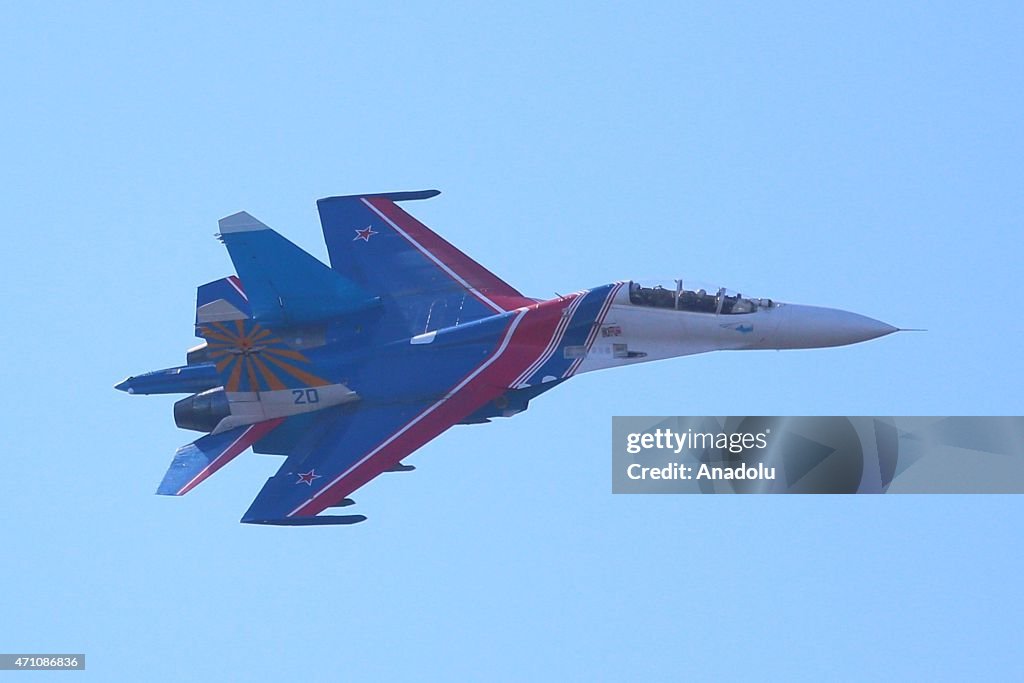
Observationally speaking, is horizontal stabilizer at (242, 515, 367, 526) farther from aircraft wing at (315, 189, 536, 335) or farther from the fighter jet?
aircraft wing at (315, 189, 536, 335)

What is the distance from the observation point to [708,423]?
3534 centimetres

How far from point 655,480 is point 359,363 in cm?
472

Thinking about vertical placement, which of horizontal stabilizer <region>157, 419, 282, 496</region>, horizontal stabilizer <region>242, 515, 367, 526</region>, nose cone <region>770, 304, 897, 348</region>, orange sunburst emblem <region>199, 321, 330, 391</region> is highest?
nose cone <region>770, 304, 897, 348</region>

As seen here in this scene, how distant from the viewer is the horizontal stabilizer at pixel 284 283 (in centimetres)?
3647

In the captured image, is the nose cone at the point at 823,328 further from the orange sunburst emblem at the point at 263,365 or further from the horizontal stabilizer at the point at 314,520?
the orange sunburst emblem at the point at 263,365

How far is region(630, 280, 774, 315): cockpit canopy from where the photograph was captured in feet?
117

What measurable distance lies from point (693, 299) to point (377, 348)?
4.71 meters

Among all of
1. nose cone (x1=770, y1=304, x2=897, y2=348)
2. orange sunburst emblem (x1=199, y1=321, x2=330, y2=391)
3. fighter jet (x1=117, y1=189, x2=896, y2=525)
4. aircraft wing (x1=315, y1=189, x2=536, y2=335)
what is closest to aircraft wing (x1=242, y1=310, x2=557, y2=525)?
fighter jet (x1=117, y1=189, x2=896, y2=525)

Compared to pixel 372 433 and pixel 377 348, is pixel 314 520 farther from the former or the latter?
pixel 377 348

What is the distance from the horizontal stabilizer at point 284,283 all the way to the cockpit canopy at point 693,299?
4056 mm

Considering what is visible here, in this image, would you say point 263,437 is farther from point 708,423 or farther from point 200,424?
point 708,423

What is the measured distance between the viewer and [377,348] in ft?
119

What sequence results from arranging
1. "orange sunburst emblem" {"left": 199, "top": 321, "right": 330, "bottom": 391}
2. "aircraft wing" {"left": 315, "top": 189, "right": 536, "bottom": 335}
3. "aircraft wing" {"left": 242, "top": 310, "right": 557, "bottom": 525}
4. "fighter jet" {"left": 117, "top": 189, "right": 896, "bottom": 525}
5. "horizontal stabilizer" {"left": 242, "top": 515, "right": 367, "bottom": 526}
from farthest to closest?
"aircraft wing" {"left": 315, "top": 189, "right": 536, "bottom": 335}
"orange sunburst emblem" {"left": 199, "top": 321, "right": 330, "bottom": 391}
"fighter jet" {"left": 117, "top": 189, "right": 896, "bottom": 525}
"aircraft wing" {"left": 242, "top": 310, "right": 557, "bottom": 525}
"horizontal stabilizer" {"left": 242, "top": 515, "right": 367, "bottom": 526}

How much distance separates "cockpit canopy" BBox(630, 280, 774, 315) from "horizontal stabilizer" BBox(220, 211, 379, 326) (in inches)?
160
